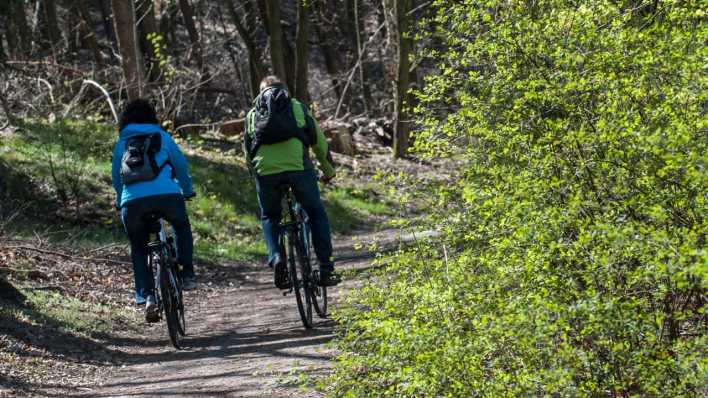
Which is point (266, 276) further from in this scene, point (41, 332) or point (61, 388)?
point (61, 388)

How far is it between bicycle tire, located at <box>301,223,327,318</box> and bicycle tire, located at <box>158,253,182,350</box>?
121 cm

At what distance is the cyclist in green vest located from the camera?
788 cm

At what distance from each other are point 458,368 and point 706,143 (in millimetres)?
1560

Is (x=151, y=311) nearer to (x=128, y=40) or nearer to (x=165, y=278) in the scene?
(x=165, y=278)

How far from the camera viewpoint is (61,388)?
698 centimetres

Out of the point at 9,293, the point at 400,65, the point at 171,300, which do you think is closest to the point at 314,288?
the point at 171,300

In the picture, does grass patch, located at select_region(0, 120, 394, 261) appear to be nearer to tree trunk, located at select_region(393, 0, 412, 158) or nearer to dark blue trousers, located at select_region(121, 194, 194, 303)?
dark blue trousers, located at select_region(121, 194, 194, 303)

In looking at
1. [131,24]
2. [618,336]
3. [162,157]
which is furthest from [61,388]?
[131,24]

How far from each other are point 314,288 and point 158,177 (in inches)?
67.2

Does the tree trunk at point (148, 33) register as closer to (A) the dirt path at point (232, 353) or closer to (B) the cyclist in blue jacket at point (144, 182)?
(A) the dirt path at point (232, 353)

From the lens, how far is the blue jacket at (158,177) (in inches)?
307

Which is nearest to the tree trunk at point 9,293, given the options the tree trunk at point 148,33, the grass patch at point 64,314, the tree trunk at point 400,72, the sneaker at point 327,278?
the grass patch at point 64,314

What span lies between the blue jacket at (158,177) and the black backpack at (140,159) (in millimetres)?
48

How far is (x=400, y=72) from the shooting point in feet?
78.6
